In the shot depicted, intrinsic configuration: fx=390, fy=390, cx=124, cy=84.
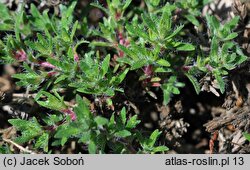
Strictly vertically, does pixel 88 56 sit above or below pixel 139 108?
above

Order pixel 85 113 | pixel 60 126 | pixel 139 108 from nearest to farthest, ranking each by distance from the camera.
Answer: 1. pixel 85 113
2. pixel 60 126
3. pixel 139 108

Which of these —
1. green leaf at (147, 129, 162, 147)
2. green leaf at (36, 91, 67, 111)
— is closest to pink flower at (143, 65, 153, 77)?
green leaf at (147, 129, 162, 147)

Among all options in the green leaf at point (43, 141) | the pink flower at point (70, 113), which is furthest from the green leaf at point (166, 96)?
the green leaf at point (43, 141)

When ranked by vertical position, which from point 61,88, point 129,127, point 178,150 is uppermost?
point 61,88

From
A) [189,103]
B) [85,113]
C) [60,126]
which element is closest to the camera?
[85,113]

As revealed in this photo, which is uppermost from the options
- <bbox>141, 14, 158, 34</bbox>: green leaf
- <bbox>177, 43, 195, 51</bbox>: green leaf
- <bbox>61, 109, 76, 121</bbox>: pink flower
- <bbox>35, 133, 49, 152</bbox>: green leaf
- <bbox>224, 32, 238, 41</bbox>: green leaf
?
<bbox>141, 14, 158, 34</bbox>: green leaf

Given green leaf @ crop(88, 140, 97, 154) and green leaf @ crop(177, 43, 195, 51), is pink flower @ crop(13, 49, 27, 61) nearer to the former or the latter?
green leaf @ crop(88, 140, 97, 154)

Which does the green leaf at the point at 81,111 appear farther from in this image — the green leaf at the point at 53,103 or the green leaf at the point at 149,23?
the green leaf at the point at 149,23

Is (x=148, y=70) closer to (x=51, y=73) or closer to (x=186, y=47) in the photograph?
(x=186, y=47)

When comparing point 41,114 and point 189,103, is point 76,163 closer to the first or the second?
point 41,114

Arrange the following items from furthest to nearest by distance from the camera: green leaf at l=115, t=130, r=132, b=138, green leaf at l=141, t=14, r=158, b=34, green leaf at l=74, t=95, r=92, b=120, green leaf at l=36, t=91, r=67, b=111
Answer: green leaf at l=36, t=91, r=67, b=111, green leaf at l=141, t=14, r=158, b=34, green leaf at l=115, t=130, r=132, b=138, green leaf at l=74, t=95, r=92, b=120

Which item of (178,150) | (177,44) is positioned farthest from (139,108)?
(177,44)
